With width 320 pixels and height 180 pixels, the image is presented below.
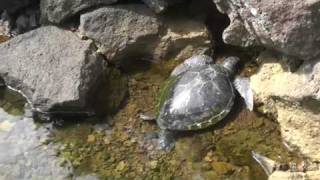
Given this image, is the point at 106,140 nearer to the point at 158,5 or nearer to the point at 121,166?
the point at 121,166

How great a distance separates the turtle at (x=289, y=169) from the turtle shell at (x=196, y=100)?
486 millimetres

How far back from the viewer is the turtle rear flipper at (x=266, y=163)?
3.78m

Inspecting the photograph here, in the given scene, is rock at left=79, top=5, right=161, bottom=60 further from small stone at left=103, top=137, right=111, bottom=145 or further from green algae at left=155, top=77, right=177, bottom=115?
small stone at left=103, top=137, right=111, bottom=145

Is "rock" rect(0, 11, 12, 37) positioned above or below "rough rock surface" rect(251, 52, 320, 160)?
above

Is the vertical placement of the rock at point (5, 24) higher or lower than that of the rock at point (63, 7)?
lower

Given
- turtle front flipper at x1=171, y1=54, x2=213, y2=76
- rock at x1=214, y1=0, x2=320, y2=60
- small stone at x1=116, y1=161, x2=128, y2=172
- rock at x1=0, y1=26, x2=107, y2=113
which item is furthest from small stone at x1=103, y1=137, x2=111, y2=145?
rock at x1=214, y1=0, x2=320, y2=60

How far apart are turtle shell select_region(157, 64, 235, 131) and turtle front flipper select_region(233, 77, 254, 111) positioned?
7 cm

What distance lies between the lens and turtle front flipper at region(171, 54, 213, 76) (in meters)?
4.55

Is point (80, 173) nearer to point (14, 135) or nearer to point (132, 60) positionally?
point (14, 135)

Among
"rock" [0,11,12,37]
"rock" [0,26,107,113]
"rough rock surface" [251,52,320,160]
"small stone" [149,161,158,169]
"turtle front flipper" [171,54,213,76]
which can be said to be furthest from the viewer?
"rock" [0,11,12,37]

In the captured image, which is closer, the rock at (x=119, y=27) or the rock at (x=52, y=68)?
the rock at (x=52, y=68)

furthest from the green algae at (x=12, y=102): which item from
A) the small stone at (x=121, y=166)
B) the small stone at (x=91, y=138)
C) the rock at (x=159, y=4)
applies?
the rock at (x=159, y=4)

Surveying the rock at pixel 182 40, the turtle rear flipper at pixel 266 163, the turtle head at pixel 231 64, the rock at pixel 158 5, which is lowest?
the turtle rear flipper at pixel 266 163

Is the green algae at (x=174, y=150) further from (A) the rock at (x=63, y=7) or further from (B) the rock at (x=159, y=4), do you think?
(A) the rock at (x=63, y=7)
